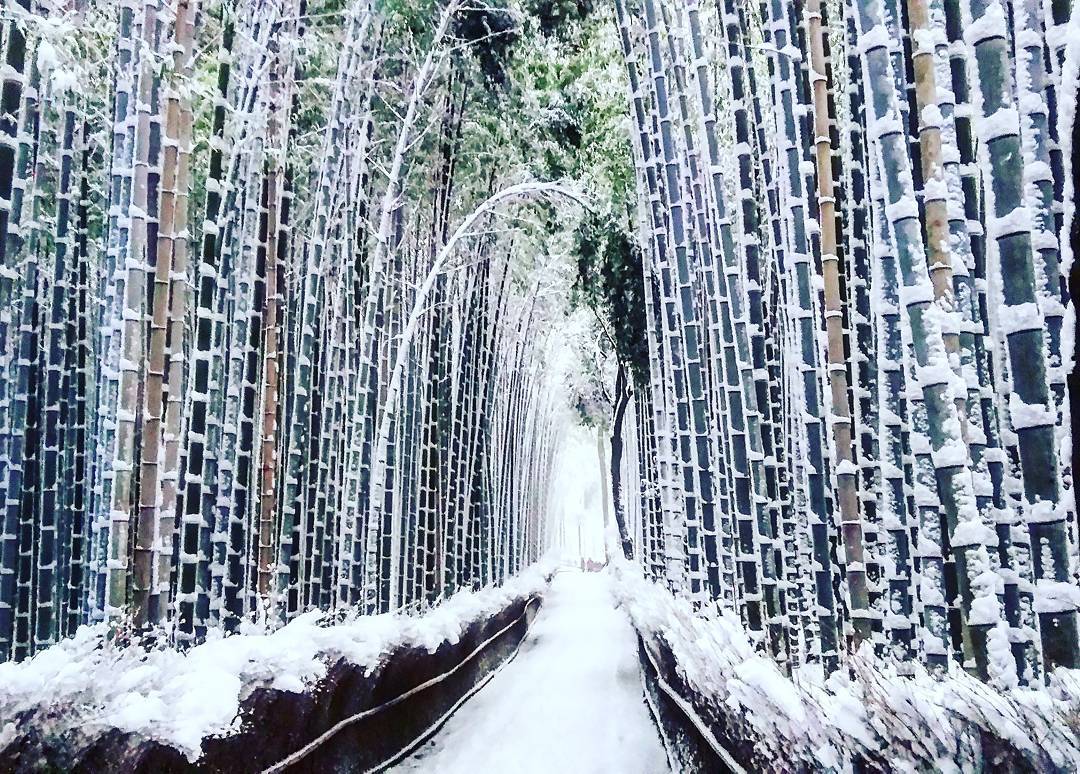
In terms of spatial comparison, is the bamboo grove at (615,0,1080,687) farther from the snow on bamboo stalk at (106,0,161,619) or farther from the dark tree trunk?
the dark tree trunk

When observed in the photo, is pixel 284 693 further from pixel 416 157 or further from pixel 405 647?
pixel 416 157

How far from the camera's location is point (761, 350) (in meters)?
3.73

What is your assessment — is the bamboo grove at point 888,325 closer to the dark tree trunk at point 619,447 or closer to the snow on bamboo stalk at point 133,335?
the snow on bamboo stalk at point 133,335

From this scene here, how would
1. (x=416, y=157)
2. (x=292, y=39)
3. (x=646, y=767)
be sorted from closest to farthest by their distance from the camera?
(x=292, y=39), (x=646, y=767), (x=416, y=157)

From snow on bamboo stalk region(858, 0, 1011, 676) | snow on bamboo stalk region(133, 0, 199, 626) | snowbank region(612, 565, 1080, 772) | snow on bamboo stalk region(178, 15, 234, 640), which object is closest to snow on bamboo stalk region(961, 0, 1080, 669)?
snowbank region(612, 565, 1080, 772)

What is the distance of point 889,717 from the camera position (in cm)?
175

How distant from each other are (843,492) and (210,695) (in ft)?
6.04

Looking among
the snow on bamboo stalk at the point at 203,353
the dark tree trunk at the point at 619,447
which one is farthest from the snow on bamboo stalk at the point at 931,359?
the dark tree trunk at the point at 619,447

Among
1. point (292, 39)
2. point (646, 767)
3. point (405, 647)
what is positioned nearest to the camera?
point (292, 39)

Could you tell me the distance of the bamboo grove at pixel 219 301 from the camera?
125 inches

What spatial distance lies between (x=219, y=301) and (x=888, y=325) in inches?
102

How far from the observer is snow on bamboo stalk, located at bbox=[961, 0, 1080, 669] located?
1.53 meters

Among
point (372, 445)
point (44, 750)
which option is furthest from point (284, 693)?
point (372, 445)

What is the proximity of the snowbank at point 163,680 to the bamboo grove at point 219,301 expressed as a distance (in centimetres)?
24
